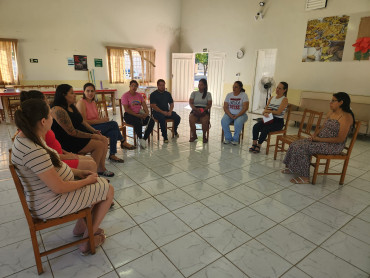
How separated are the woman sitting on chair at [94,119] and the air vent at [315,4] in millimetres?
5663

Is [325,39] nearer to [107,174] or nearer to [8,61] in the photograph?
[107,174]

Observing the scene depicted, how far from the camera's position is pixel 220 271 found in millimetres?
1652

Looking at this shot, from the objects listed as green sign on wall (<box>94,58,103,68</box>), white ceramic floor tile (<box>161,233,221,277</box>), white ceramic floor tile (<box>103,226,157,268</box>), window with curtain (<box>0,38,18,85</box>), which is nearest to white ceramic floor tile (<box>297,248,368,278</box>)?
white ceramic floor tile (<box>161,233,221,277</box>)

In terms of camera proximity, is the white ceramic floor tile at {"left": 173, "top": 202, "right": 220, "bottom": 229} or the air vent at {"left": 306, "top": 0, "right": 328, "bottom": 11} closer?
the white ceramic floor tile at {"left": 173, "top": 202, "right": 220, "bottom": 229}

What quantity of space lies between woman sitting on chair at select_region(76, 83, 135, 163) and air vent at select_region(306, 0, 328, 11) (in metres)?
5.66

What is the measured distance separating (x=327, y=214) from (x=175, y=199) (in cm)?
146

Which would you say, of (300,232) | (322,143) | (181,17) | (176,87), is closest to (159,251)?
(300,232)

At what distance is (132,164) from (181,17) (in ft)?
27.1

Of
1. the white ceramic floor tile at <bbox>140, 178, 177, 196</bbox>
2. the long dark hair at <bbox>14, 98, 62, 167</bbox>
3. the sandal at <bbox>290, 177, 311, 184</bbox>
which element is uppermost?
the long dark hair at <bbox>14, 98, 62, 167</bbox>

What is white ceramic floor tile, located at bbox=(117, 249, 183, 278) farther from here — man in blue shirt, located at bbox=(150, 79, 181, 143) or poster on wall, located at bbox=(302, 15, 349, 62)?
poster on wall, located at bbox=(302, 15, 349, 62)

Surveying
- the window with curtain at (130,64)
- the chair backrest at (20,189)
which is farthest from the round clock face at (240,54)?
the chair backrest at (20,189)

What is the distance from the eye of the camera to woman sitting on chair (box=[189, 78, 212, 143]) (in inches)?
179

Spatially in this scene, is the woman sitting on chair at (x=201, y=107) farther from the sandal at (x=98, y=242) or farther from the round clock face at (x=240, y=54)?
the round clock face at (x=240, y=54)

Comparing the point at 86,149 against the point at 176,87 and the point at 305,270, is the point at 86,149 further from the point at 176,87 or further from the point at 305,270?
the point at 176,87
